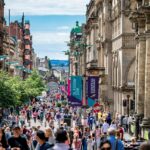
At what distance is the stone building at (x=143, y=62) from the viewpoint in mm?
33656

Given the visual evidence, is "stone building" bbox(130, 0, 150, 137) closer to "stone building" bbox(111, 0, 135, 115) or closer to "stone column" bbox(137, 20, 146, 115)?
"stone column" bbox(137, 20, 146, 115)

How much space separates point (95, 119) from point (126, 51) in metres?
6.23

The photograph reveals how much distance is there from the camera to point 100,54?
75.9m

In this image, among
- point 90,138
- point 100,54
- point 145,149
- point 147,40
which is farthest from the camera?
point 100,54

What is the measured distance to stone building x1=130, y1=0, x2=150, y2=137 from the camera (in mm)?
33656

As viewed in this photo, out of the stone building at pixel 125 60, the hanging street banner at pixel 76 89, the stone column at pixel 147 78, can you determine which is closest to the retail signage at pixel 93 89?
the hanging street banner at pixel 76 89

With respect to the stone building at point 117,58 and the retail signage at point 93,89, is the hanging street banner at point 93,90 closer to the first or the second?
the retail signage at point 93,89

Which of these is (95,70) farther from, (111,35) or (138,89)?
(138,89)

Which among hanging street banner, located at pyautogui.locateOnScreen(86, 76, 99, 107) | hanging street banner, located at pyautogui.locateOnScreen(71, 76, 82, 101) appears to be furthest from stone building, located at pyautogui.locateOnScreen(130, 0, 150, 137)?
hanging street banner, located at pyautogui.locateOnScreen(86, 76, 99, 107)

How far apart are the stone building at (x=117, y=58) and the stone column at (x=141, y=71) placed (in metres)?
13.0

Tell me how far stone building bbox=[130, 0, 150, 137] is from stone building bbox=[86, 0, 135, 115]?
43.1 ft

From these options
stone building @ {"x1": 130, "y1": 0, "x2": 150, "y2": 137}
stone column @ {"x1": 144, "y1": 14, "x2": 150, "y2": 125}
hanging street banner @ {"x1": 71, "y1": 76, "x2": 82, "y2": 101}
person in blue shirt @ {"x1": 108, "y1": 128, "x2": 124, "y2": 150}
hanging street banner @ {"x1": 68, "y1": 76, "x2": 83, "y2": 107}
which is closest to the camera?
person in blue shirt @ {"x1": 108, "y1": 128, "x2": 124, "y2": 150}

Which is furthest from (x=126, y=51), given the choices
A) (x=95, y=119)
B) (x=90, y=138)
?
(x=90, y=138)

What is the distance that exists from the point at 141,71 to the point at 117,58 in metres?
23.2
